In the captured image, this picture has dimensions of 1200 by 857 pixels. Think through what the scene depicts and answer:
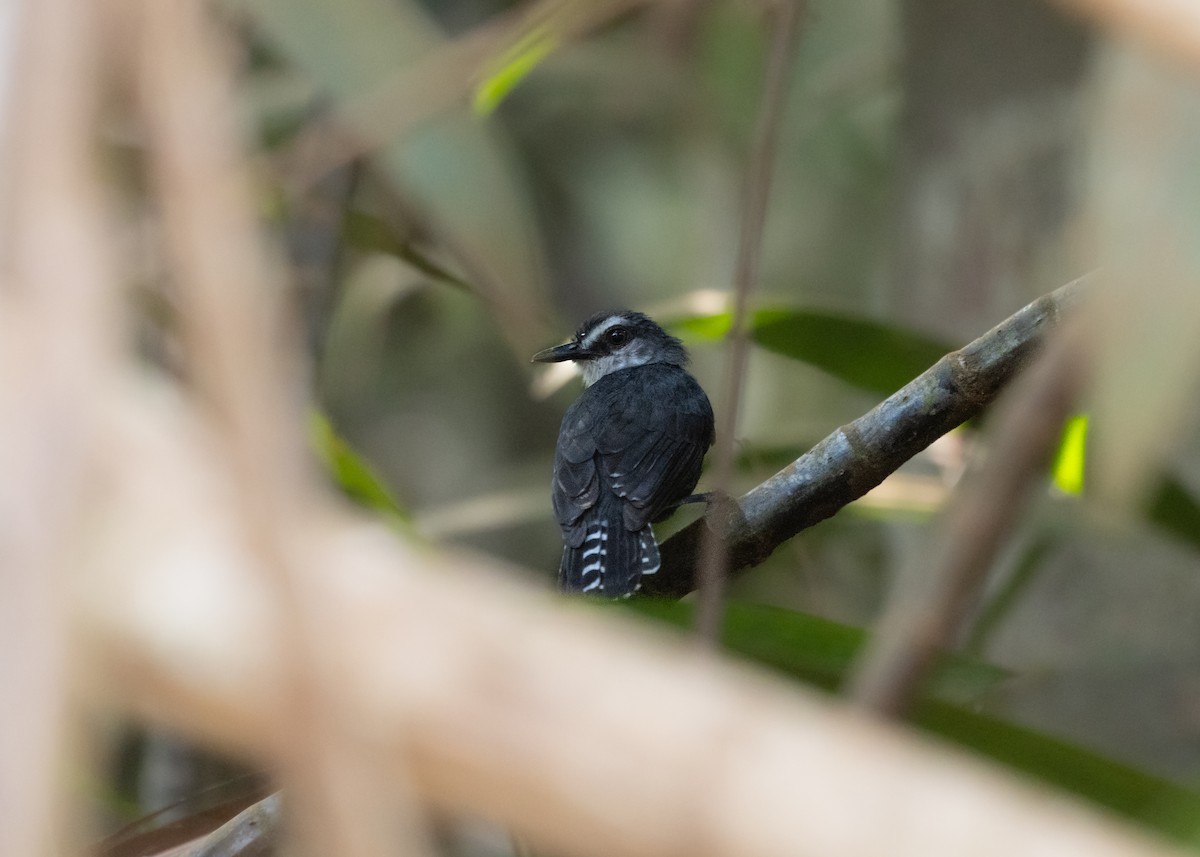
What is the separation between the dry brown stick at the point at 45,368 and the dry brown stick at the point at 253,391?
3 centimetres

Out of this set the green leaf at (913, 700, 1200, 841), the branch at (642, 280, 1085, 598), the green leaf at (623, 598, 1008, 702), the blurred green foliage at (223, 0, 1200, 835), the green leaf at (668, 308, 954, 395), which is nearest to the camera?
the green leaf at (913, 700, 1200, 841)

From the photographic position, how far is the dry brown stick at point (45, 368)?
486 mm

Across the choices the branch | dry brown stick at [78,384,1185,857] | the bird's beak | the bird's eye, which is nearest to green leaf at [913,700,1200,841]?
the branch

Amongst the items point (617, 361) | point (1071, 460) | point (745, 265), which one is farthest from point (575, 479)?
point (745, 265)

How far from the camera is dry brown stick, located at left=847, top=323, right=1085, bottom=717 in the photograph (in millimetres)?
688

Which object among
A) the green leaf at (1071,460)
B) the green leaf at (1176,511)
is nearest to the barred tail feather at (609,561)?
the green leaf at (1071,460)

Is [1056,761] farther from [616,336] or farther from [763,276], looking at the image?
[763,276]

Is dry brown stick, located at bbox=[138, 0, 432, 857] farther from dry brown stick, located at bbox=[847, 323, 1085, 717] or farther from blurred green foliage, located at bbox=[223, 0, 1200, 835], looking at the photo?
blurred green foliage, located at bbox=[223, 0, 1200, 835]

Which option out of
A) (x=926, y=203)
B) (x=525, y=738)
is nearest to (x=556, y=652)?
(x=525, y=738)

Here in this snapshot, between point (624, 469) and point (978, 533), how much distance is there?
331cm

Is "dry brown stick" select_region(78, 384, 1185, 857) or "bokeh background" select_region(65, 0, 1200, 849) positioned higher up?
"bokeh background" select_region(65, 0, 1200, 849)

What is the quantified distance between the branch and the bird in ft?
2.43

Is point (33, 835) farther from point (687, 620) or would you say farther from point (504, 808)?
point (687, 620)

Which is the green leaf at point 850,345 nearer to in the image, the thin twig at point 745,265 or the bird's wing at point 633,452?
the bird's wing at point 633,452
